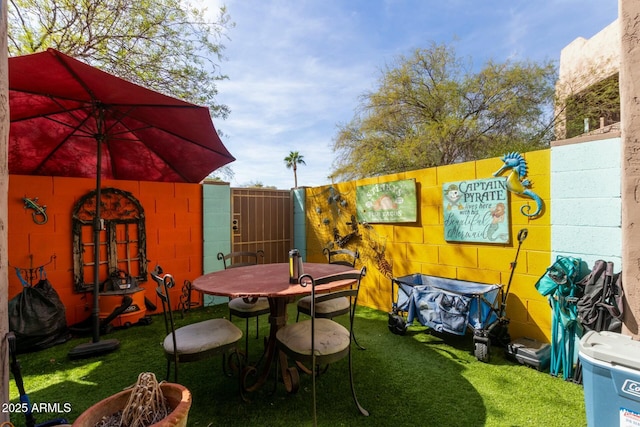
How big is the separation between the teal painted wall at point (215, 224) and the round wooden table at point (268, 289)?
2035 millimetres

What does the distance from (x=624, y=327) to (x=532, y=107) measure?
915cm

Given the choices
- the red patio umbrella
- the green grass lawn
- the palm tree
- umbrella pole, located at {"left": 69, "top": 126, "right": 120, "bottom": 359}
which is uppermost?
the palm tree

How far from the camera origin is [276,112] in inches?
280

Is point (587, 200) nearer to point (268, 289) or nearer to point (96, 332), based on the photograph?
point (268, 289)

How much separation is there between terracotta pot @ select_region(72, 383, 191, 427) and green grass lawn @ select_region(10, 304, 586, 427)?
2.69 feet

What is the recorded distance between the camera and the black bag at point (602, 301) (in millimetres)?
1868

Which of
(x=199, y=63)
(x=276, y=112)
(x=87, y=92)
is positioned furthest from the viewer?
(x=276, y=112)

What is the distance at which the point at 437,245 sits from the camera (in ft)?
10.9

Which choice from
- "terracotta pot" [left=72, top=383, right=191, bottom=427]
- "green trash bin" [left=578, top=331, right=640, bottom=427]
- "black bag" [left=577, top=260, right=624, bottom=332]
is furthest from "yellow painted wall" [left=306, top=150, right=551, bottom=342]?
"terracotta pot" [left=72, top=383, right=191, bottom=427]

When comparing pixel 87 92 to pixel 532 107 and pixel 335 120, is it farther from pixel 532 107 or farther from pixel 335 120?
pixel 532 107

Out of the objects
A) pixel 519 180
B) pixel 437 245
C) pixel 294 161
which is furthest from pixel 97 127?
pixel 294 161

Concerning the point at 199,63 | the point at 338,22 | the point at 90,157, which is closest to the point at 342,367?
the point at 90,157

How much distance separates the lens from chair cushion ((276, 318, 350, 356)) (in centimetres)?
175

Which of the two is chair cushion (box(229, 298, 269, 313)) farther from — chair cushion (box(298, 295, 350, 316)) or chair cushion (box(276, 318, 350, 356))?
chair cushion (box(276, 318, 350, 356))
